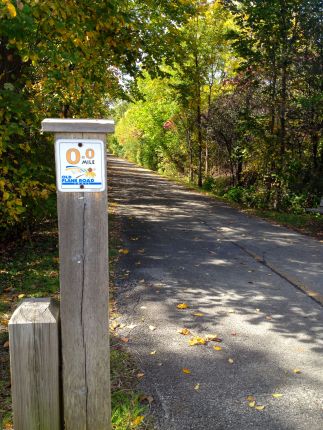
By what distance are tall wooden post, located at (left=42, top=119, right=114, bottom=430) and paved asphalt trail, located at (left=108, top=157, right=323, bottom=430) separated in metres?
0.81

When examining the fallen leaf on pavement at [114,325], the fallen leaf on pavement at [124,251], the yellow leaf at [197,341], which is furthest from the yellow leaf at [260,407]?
the fallen leaf on pavement at [124,251]

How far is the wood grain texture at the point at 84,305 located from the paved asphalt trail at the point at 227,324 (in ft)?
2.62

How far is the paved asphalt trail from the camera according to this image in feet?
10.1

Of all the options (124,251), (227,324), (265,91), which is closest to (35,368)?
(227,324)

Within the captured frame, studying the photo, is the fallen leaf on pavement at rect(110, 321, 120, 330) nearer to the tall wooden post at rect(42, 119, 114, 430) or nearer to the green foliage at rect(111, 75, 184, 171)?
the tall wooden post at rect(42, 119, 114, 430)

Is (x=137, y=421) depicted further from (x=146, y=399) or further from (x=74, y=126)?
(x=74, y=126)

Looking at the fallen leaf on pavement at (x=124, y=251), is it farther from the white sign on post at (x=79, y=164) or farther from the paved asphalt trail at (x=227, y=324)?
the white sign on post at (x=79, y=164)

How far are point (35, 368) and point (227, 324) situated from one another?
267 centimetres

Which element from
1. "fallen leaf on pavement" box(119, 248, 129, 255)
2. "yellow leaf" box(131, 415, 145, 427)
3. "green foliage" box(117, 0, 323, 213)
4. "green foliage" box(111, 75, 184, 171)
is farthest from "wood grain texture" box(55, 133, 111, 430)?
"green foliage" box(111, 75, 184, 171)

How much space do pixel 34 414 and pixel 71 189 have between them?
46.4 inches

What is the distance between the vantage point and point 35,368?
7.31 ft

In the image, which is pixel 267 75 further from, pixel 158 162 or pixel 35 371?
pixel 158 162

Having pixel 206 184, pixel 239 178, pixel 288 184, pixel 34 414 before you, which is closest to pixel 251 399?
pixel 34 414

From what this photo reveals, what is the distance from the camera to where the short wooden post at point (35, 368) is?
2207mm
